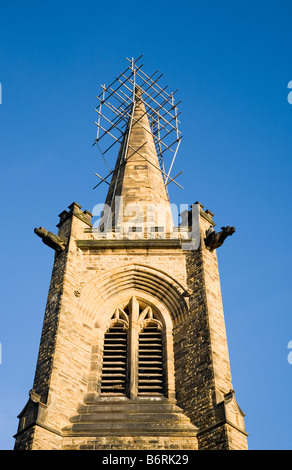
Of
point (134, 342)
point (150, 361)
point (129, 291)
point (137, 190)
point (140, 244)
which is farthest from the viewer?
point (137, 190)

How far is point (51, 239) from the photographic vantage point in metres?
17.3

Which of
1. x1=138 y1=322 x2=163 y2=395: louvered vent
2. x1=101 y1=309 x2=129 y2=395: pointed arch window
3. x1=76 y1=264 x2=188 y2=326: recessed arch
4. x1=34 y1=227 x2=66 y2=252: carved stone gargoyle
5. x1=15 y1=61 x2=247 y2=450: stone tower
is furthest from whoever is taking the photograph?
x1=34 y1=227 x2=66 y2=252: carved stone gargoyle

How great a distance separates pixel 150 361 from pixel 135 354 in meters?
0.37

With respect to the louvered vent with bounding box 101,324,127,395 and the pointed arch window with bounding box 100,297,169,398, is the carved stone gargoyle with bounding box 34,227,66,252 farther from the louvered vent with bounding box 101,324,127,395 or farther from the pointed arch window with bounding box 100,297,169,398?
the louvered vent with bounding box 101,324,127,395

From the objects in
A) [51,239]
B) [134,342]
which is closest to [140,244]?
[51,239]

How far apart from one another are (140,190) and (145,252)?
155 inches

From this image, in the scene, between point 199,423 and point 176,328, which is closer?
point 199,423

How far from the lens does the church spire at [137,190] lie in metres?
19.7

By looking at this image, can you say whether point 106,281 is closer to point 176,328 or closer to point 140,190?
point 176,328

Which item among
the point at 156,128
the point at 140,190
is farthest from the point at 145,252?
the point at 156,128

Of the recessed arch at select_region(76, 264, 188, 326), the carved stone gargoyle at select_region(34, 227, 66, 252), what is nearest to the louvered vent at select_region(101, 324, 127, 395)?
the recessed arch at select_region(76, 264, 188, 326)

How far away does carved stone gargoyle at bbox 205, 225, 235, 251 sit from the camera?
17438mm

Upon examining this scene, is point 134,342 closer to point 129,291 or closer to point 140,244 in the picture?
point 129,291

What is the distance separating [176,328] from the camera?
15.9m
